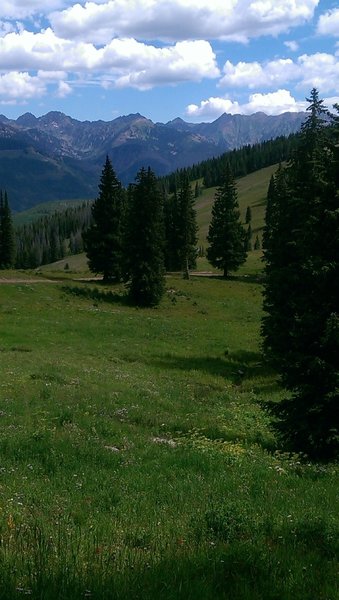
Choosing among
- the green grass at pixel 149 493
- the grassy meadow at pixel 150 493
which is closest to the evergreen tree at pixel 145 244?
the grassy meadow at pixel 150 493

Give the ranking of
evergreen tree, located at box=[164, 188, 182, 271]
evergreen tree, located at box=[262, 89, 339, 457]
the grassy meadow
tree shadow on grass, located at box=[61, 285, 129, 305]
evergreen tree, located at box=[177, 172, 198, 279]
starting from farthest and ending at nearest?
evergreen tree, located at box=[164, 188, 182, 271] < evergreen tree, located at box=[177, 172, 198, 279] < tree shadow on grass, located at box=[61, 285, 129, 305] < evergreen tree, located at box=[262, 89, 339, 457] < the grassy meadow

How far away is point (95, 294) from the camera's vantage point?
5875 centimetres

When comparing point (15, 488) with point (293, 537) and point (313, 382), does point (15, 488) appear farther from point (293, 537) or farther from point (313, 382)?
point (313, 382)

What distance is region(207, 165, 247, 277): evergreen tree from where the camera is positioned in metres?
84.6

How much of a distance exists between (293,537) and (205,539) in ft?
4.08

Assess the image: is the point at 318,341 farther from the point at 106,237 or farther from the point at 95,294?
the point at 106,237

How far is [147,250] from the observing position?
59.7 m

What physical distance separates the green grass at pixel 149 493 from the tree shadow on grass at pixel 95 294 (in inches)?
1059

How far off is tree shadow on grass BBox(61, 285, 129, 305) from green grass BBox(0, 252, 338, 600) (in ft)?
88.2

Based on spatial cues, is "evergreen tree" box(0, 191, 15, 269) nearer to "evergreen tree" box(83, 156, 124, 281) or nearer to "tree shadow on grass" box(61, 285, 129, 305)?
"evergreen tree" box(83, 156, 124, 281)

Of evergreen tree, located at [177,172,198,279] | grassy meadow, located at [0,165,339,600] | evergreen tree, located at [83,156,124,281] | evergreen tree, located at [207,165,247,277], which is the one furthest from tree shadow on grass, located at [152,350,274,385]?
evergreen tree, located at [207,165,247,277]

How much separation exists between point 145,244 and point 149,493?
50788 millimetres

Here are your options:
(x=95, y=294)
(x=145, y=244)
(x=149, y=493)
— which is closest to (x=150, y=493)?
(x=149, y=493)

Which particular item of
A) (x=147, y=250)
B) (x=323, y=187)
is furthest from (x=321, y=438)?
(x=147, y=250)
